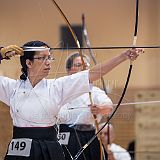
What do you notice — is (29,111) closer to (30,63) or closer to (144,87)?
(30,63)

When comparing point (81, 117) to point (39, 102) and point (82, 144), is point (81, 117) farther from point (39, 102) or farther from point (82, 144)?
point (39, 102)

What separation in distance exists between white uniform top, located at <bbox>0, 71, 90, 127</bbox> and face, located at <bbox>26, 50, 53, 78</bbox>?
3 cm

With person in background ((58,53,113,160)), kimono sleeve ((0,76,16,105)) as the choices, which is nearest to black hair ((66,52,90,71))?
person in background ((58,53,113,160))

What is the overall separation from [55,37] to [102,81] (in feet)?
5.53

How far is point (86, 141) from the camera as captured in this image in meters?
2.35

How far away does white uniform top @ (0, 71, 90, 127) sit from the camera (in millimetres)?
1871

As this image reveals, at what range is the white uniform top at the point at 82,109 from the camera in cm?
222

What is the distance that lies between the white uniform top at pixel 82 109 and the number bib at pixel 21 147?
0.97ft

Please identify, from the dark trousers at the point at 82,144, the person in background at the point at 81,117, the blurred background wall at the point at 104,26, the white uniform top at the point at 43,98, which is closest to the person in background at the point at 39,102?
the white uniform top at the point at 43,98

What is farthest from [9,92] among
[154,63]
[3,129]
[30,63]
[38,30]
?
[38,30]

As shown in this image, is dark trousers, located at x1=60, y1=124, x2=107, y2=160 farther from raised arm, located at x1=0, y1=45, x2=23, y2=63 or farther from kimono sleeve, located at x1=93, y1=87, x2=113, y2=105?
raised arm, located at x1=0, y1=45, x2=23, y2=63

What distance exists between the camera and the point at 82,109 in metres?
2.29

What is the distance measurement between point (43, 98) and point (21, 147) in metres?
0.17

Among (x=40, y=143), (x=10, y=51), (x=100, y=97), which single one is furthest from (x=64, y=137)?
(x=10, y=51)
